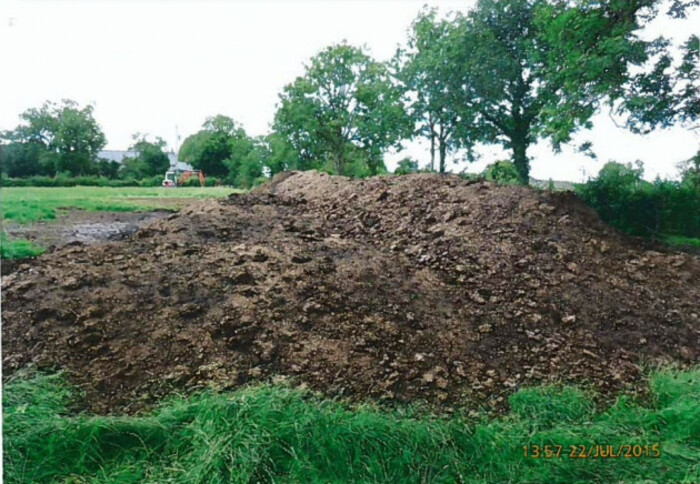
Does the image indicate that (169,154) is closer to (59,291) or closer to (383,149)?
(59,291)

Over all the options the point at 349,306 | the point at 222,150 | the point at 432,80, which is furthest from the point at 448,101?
the point at 349,306

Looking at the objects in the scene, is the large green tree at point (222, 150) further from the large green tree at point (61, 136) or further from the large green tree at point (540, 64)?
the large green tree at point (540, 64)

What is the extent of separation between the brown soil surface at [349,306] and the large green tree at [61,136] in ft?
1.62

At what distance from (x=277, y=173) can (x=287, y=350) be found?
1556 millimetres

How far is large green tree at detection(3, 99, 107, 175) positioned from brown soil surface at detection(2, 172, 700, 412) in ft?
1.62

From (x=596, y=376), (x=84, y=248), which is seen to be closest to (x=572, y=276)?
(x=596, y=376)

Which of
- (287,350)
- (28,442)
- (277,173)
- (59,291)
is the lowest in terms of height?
(28,442)

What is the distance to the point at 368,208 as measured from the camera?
4801 millimetres

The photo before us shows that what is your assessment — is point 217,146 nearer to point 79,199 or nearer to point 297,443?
point 79,199

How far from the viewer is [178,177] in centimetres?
336

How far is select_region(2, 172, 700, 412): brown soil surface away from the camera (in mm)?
2686

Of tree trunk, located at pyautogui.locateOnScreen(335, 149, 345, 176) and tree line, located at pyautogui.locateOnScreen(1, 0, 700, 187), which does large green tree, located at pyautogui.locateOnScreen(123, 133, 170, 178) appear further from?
tree trunk, located at pyautogui.locateOnScreen(335, 149, 345, 176)

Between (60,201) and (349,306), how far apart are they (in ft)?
5.45
